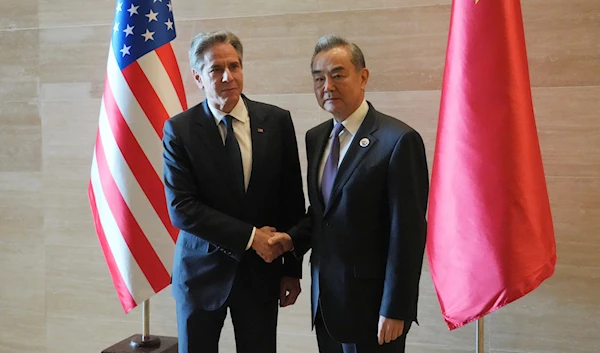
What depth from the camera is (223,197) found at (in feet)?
5.93

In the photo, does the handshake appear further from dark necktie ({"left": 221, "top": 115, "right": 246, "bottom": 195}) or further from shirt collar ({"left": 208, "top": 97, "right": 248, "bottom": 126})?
shirt collar ({"left": 208, "top": 97, "right": 248, "bottom": 126})

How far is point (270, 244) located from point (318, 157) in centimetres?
31

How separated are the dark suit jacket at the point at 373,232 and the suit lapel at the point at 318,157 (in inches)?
0.6

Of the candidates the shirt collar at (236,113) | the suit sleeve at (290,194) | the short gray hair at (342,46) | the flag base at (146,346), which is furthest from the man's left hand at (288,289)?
the flag base at (146,346)

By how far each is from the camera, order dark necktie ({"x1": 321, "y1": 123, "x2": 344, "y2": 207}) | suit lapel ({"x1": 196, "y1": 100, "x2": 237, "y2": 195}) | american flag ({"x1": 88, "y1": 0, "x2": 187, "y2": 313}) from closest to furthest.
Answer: dark necktie ({"x1": 321, "y1": 123, "x2": 344, "y2": 207}), suit lapel ({"x1": 196, "y1": 100, "x2": 237, "y2": 195}), american flag ({"x1": 88, "y1": 0, "x2": 187, "y2": 313})

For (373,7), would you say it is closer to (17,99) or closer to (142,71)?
(142,71)

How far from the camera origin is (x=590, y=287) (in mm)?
2541

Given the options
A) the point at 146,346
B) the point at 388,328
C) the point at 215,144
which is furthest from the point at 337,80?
the point at 146,346

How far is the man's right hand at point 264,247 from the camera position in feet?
5.74

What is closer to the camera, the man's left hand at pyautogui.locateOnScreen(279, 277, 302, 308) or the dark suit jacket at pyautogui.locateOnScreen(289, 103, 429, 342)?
the dark suit jacket at pyautogui.locateOnScreen(289, 103, 429, 342)

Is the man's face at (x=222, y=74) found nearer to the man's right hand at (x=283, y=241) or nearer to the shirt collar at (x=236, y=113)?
the shirt collar at (x=236, y=113)

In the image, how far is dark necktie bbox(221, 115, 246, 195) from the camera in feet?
5.93

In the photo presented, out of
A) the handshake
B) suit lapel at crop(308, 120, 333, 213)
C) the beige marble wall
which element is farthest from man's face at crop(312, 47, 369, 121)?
Result: the beige marble wall

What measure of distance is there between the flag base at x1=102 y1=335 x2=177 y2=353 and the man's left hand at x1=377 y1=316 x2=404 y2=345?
1276mm
